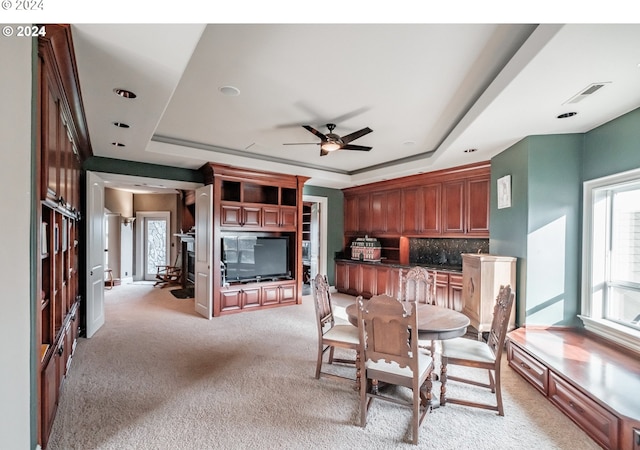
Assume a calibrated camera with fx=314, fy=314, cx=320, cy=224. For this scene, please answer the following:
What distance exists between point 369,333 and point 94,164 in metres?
4.69

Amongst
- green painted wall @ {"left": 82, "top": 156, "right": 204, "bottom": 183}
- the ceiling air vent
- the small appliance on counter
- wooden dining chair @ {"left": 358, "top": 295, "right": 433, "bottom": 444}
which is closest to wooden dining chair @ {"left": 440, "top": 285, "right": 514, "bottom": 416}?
wooden dining chair @ {"left": 358, "top": 295, "right": 433, "bottom": 444}

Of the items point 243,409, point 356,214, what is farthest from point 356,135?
point 356,214

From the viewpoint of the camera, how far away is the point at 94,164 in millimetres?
4637

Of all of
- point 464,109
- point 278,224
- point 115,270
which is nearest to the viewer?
point 464,109

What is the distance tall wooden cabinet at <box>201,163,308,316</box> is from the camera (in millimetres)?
5223

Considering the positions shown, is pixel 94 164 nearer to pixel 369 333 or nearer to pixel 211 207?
pixel 211 207

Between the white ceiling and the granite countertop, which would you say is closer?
the white ceiling

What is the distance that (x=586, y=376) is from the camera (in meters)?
2.44

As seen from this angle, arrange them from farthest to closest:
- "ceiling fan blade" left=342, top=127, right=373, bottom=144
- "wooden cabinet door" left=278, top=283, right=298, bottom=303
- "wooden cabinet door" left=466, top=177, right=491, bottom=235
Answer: "wooden cabinet door" left=278, top=283, right=298, bottom=303, "wooden cabinet door" left=466, top=177, right=491, bottom=235, "ceiling fan blade" left=342, top=127, right=373, bottom=144

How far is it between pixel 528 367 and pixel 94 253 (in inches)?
214

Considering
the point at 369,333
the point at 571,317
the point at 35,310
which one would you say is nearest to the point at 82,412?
the point at 35,310

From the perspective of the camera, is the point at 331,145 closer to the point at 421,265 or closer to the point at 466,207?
the point at 466,207

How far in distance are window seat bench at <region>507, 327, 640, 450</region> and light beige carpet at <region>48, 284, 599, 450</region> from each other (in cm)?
12

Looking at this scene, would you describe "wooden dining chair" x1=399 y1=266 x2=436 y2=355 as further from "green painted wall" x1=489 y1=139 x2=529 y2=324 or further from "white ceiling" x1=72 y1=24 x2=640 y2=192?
"white ceiling" x1=72 y1=24 x2=640 y2=192
